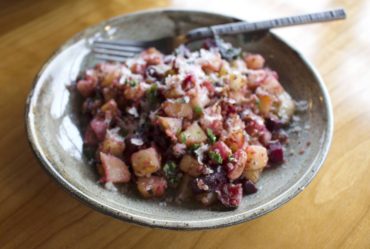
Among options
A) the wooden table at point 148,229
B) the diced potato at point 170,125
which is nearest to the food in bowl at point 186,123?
the diced potato at point 170,125

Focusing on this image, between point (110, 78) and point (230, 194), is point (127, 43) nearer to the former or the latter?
point (110, 78)

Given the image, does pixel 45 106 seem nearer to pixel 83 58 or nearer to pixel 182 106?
pixel 83 58

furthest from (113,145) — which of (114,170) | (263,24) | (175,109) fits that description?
(263,24)

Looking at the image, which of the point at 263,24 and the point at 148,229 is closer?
the point at 148,229

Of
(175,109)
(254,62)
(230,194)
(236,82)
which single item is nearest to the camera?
(230,194)

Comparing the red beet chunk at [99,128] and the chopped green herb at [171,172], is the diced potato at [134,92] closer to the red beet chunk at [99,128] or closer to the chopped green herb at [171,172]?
the red beet chunk at [99,128]

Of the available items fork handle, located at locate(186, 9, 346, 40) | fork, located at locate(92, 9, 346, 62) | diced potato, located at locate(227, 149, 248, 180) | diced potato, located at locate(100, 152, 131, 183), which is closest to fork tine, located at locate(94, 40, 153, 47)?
fork, located at locate(92, 9, 346, 62)

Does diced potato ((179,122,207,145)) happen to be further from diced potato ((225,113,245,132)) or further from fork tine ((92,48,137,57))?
fork tine ((92,48,137,57))
